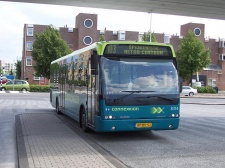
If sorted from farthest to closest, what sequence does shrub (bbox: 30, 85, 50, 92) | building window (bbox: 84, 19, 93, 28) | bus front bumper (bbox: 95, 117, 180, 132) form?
1. building window (bbox: 84, 19, 93, 28)
2. shrub (bbox: 30, 85, 50, 92)
3. bus front bumper (bbox: 95, 117, 180, 132)

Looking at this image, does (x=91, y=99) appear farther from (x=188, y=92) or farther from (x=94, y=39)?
(x=94, y=39)

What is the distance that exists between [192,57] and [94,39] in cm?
2045

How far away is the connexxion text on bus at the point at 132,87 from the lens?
9445 mm

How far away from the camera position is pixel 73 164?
7.05 meters

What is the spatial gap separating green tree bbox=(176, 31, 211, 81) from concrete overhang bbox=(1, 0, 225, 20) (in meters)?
36.6

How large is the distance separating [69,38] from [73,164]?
61.2 m

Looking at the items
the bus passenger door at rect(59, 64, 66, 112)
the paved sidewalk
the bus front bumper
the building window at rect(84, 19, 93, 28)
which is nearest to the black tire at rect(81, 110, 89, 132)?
the paved sidewalk

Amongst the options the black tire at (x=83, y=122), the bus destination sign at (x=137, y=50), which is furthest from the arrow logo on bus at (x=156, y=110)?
the black tire at (x=83, y=122)

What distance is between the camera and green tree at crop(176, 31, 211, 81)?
53.5 meters

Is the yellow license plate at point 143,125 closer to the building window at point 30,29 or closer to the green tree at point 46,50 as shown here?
the green tree at point 46,50

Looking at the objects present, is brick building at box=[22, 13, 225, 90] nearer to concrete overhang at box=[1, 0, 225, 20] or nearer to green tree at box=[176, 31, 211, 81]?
green tree at box=[176, 31, 211, 81]

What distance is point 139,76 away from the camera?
Answer: 31.8ft

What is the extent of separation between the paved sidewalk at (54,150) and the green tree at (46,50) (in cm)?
3796

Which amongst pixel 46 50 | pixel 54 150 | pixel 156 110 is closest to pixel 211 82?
pixel 46 50
